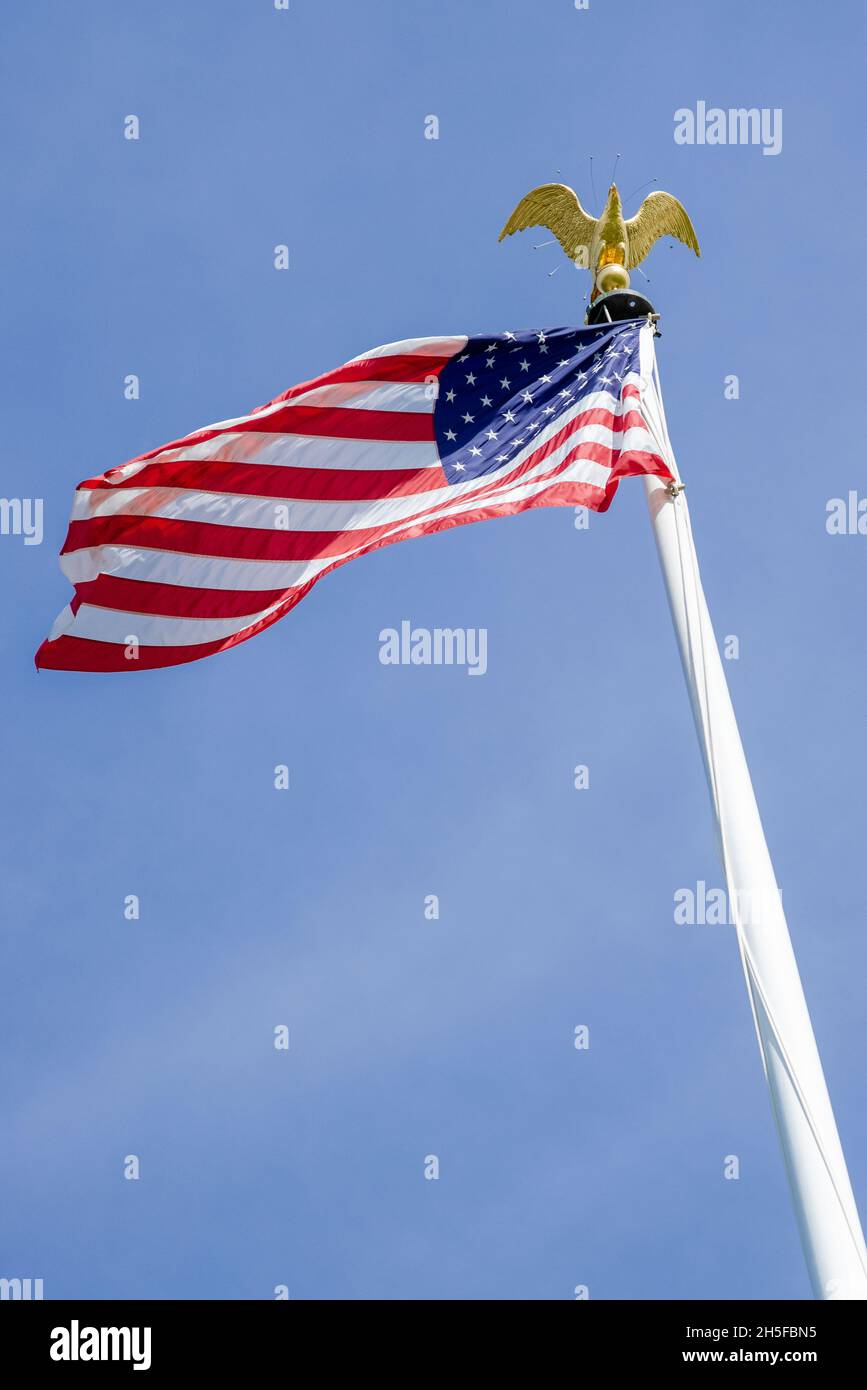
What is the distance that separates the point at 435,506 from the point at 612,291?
3528mm

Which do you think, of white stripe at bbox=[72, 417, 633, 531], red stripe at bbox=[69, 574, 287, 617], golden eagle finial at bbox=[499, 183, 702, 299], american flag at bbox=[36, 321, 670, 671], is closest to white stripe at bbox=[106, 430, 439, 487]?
american flag at bbox=[36, 321, 670, 671]

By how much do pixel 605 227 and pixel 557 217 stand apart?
1.14 metres

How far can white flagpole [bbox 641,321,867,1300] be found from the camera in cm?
1209

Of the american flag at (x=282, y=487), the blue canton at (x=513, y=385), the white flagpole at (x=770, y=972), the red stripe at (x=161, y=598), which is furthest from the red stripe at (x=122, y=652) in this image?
→ the white flagpole at (x=770, y=972)

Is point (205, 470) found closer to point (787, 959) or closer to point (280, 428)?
point (280, 428)

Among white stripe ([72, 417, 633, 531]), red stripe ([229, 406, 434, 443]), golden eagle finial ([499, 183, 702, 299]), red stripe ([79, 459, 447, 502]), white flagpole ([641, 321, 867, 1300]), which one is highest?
golden eagle finial ([499, 183, 702, 299])

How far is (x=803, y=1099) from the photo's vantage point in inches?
498

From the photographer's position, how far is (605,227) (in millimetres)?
20766

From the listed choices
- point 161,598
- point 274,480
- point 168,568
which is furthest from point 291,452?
point 161,598

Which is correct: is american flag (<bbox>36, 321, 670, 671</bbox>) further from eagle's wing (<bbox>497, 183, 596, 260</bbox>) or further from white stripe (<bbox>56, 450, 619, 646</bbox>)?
eagle's wing (<bbox>497, 183, 596, 260</bbox>)

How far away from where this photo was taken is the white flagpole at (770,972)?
12.1 m

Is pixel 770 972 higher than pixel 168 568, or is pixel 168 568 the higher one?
pixel 168 568

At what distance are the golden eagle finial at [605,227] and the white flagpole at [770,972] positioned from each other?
5.75 m

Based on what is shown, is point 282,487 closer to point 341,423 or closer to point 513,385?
point 341,423
